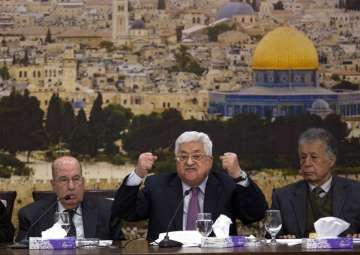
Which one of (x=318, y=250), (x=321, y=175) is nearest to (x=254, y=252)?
(x=318, y=250)

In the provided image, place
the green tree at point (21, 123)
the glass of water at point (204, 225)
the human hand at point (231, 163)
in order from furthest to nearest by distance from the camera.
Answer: the green tree at point (21, 123) < the human hand at point (231, 163) < the glass of water at point (204, 225)

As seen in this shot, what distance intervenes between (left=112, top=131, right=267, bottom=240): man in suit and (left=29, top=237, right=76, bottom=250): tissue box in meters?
0.75

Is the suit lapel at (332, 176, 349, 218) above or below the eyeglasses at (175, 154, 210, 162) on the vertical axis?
below

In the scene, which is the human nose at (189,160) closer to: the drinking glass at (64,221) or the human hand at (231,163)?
the human hand at (231,163)

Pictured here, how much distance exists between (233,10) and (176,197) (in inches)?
90.5

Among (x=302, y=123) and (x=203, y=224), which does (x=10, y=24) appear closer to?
(x=302, y=123)

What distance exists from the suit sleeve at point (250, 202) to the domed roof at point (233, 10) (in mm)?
2224

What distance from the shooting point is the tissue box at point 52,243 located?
5.13 meters

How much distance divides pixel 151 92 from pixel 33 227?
2136mm

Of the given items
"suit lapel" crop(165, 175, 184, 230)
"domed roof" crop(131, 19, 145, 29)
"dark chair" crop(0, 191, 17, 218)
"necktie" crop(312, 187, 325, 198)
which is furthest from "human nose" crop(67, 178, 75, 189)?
"domed roof" crop(131, 19, 145, 29)

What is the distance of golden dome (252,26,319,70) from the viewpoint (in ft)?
26.0

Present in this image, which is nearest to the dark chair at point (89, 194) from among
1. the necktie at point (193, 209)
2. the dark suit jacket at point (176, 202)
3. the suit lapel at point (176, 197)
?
the dark suit jacket at point (176, 202)

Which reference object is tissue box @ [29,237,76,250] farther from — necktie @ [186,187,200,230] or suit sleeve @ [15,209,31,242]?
necktie @ [186,187,200,230]

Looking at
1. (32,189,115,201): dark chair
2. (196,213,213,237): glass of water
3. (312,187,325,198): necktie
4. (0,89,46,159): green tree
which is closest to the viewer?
(196,213,213,237): glass of water
